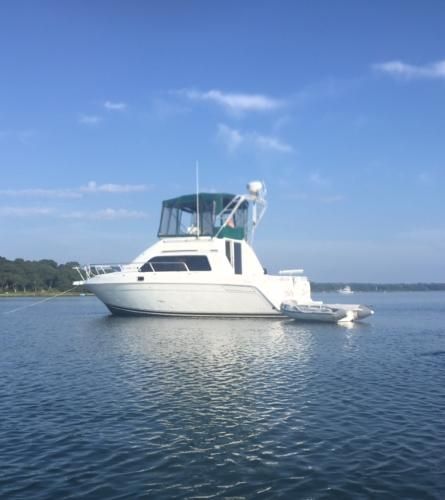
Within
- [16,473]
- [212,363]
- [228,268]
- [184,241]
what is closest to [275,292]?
[228,268]

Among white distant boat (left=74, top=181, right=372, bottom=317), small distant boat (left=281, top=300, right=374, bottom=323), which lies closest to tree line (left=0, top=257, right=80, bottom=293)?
white distant boat (left=74, top=181, right=372, bottom=317)

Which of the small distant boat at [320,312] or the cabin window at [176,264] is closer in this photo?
the small distant boat at [320,312]

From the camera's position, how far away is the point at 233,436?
448 inches

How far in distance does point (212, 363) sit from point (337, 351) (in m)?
6.98

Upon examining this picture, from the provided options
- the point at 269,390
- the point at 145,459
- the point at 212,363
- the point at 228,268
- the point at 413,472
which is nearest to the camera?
the point at 413,472

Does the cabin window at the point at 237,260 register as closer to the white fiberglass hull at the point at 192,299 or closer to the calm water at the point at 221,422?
the white fiberglass hull at the point at 192,299

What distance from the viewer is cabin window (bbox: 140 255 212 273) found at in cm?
3844

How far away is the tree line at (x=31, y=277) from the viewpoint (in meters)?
118

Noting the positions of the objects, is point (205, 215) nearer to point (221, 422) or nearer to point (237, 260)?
point (237, 260)

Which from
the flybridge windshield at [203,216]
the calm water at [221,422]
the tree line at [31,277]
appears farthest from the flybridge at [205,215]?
the tree line at [31,277]

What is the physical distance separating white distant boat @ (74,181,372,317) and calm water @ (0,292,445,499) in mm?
13147

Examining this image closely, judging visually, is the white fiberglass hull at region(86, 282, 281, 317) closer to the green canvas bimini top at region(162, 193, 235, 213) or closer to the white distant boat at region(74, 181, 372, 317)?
the white distant boat at region(74, 181, 372, 317)

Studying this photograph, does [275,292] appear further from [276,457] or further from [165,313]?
[276,457]

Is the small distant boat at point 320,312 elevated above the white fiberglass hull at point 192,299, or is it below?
below
